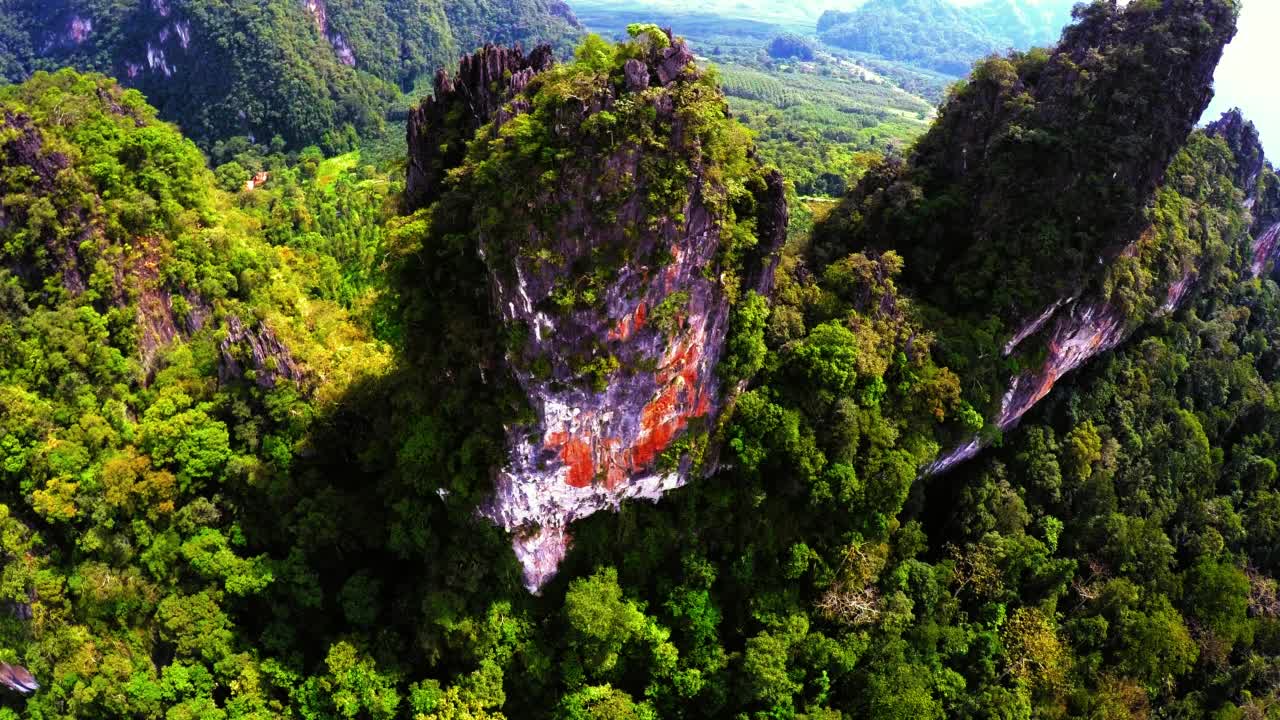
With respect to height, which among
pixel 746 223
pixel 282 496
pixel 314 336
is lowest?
pixel 282 496

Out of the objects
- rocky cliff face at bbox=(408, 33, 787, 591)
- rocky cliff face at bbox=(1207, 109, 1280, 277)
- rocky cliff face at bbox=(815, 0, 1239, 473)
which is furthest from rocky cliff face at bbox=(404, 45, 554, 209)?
rocky cliff face at bbox=(1207, 109, 1280, 277)

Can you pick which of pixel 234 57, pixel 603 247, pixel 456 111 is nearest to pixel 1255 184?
pixel 603 247

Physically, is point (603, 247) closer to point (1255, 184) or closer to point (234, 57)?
point (1255, 184)

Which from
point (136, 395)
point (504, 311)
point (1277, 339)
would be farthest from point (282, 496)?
point (1277, 339)

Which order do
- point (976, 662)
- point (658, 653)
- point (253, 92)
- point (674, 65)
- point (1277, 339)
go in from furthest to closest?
point (253, 92) < point (1277, 339) < point (976, 662) < point (658, 653) < point (674, 65)

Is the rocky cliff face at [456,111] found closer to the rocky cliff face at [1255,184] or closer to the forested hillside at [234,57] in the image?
the rocky cliff face at [1255,184]

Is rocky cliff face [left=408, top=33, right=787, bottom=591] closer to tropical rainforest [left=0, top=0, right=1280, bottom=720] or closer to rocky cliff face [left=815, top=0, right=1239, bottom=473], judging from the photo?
tropical rainforest [left=0, top=0, right=1280, bottom=720]

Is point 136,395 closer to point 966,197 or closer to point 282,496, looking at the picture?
point 282,496
